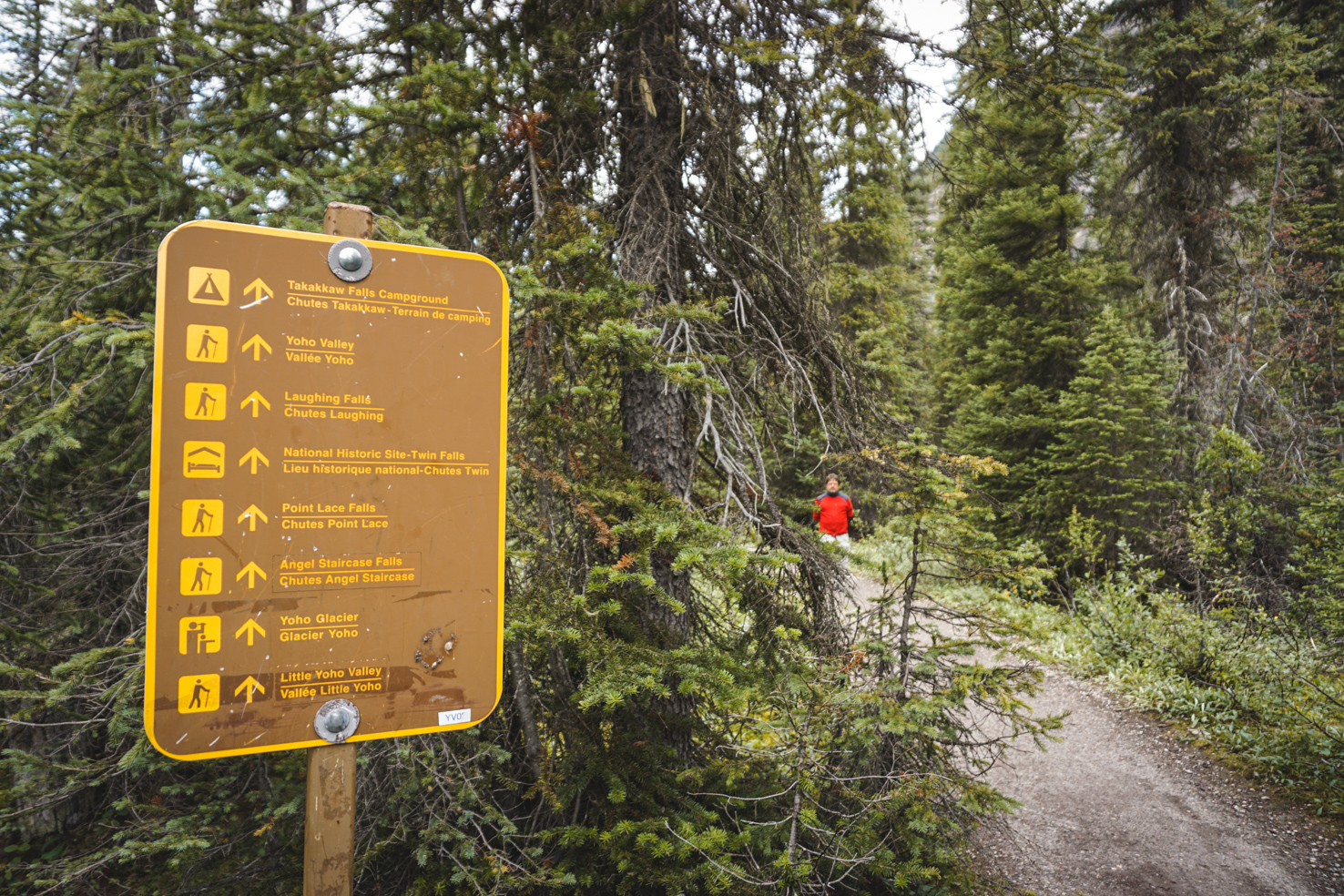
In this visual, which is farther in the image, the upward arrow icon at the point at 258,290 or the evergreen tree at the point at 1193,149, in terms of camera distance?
the evergreen tree at the point at 1193,149

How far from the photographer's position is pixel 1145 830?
5344 millimetres

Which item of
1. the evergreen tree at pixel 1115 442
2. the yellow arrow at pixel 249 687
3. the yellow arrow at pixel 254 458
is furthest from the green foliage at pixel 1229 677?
the yellow arrow at pixel 254 458

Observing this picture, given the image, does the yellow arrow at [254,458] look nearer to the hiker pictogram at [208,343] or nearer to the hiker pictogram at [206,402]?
the hiker pictogram at [206,402]

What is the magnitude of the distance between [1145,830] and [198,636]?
6.93 meters

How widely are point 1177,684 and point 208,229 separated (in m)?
9.40

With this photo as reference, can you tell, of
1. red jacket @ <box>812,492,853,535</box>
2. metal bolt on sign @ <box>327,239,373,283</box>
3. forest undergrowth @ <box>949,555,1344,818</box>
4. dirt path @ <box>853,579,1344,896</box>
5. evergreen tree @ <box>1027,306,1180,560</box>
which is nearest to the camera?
metal bolt on sign @ <box>327,239,373,283</box>

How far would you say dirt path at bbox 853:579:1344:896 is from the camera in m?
4.70

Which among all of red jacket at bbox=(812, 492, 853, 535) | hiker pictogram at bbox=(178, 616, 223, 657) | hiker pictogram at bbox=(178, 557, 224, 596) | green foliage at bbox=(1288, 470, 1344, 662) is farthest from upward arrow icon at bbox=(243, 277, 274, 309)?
green foliage at bbox=(1288, 470, 1344, 662)

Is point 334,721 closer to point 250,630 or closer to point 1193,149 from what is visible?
point 250,630

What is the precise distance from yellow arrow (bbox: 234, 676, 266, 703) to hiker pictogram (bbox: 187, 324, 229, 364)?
0.88 metres

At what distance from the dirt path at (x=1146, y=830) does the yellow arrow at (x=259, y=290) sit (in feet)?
15.5

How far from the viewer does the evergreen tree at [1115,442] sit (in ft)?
37.2

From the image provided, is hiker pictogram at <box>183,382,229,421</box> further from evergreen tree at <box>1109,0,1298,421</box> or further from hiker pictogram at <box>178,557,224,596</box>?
evergreen tree at <box>1109,0,1298,421</box>

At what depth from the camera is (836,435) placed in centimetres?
464
